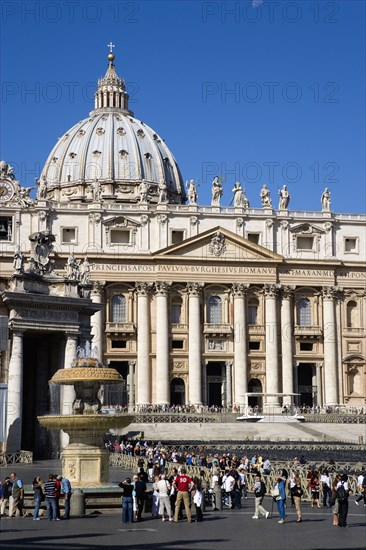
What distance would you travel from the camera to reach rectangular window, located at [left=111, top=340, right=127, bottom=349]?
279 ft

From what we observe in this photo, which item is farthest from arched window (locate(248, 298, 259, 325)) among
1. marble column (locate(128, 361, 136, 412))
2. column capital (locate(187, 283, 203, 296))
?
marble column (locate(128, 361, 136, 412))

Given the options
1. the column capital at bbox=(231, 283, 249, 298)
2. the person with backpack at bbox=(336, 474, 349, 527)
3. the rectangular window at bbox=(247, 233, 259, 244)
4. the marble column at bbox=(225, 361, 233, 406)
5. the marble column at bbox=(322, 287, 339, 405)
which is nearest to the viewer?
the person with backpack at bbox=(336, 474, 349, 527)

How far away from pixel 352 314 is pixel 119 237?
21.6 m

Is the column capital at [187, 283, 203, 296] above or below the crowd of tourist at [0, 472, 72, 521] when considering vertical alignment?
above

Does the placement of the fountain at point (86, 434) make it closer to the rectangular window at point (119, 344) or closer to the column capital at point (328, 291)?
the rectangular window at point (119, 344)

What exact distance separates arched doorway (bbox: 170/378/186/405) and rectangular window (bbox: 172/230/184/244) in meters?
11.7

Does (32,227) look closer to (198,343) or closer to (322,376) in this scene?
(198,343)

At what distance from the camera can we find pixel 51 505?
24.5 meters

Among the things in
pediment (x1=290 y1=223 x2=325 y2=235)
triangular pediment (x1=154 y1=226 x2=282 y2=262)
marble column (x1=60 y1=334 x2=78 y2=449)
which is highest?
pediment (x1=290 y1=223 x2=325 y2=235)

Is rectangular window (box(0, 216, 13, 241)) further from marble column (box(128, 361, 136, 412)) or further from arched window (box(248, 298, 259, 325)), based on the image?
arched window (box(248, 298, 259, 325))

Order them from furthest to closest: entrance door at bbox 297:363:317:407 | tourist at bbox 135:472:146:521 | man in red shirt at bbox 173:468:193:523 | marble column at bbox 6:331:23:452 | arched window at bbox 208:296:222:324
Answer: entrance door at bbox 297:363:317:407, arched window at bbox 208:296:222:324, marble column at bbox 6:331:23:452, tourist at bbox 135:472:146:521, man in red shirt at bbox 173:468:193:523

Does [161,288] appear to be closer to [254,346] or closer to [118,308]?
[118,308]

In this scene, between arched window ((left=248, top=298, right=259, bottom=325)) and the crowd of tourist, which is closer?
the crowd of tourist

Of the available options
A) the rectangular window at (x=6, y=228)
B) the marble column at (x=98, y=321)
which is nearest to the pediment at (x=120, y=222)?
the marble column at (x=98, y=321)
